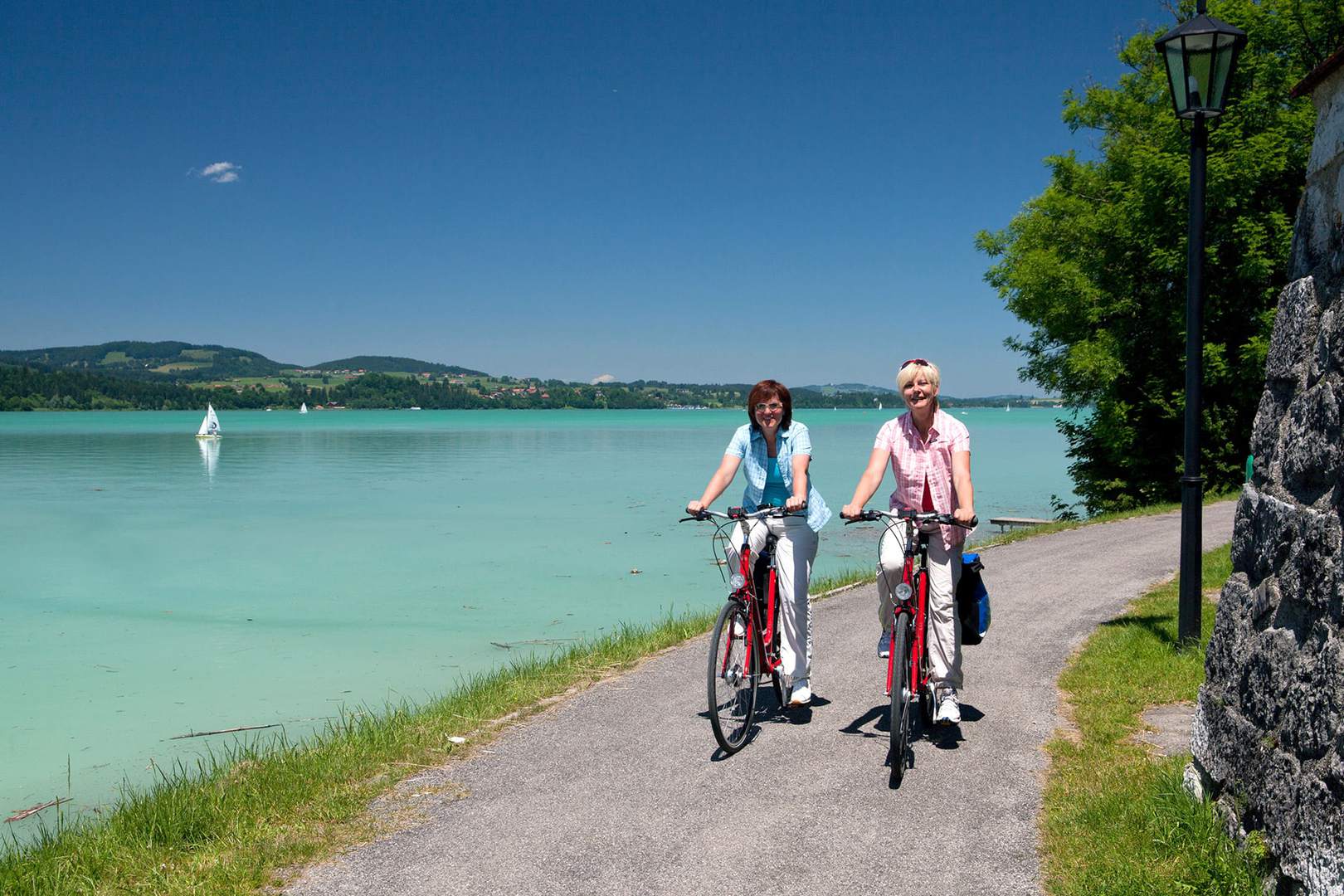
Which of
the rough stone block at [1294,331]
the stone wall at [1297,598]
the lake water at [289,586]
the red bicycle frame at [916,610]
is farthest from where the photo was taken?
the lake water at [289,586]

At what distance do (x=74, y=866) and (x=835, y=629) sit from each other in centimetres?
638

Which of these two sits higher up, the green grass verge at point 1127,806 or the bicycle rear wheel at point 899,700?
the bicycle rear wheel at point 899,700

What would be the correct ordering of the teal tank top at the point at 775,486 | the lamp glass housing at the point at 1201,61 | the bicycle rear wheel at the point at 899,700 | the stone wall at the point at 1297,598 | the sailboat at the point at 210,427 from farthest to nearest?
the sailboat at the point at 210,427, the lamp glass housing at the point at 1201,61, the teal tank top at the point at 775,486, the bicycle rear wheel at the point at 899,700, the stone wall at the point at 1297,598

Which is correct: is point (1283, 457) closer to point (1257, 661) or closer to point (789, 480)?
point (1257, 661)

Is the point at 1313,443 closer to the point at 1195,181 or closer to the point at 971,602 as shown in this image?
the point at 971,602

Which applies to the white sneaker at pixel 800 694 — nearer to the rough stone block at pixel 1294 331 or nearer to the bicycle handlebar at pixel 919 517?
the bicycle handlebar at pixel 919 517

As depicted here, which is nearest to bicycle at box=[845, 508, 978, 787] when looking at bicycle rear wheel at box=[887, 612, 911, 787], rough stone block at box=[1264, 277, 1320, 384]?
bicycle rear wheel at box=[887, 612, 911, 787]

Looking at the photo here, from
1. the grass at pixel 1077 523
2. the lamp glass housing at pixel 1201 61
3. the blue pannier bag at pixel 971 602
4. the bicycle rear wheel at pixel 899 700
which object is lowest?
the grass at pixel 1077 523

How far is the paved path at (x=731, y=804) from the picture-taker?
4.21 meters

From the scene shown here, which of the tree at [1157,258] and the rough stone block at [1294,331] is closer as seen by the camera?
the rough stone block at [1294,331]

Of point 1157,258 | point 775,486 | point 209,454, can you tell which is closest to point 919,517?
point 775,486

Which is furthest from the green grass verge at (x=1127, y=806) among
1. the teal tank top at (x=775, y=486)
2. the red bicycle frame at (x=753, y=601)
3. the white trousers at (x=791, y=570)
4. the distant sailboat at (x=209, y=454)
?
the distant sailboat at (x=209, y=454)

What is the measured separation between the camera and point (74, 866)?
4.50m

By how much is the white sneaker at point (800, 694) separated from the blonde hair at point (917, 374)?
1967mm
